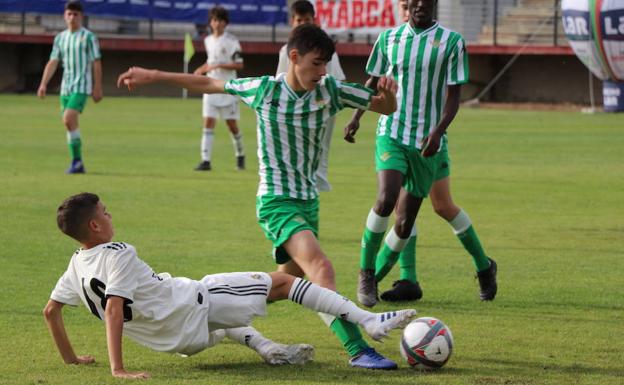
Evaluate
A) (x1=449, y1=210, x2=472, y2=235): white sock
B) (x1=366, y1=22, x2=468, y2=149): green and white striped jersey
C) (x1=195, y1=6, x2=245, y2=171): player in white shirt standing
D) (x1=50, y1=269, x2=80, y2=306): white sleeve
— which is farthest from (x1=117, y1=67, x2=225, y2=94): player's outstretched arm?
(x1=195, y1=6, x2=245, y2=171): player in white shirt standing

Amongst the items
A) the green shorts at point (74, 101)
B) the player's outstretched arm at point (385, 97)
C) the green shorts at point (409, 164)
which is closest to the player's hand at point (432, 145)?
the green shorts at point (409, 164)

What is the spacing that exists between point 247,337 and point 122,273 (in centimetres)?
87

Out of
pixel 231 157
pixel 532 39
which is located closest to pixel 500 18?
pixel 532 39

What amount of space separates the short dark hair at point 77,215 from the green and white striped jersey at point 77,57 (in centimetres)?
1133

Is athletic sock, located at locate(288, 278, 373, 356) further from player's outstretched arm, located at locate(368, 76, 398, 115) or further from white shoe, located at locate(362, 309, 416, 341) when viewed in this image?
player's outstretched arm, located at locate(368, 76, 398, 115)

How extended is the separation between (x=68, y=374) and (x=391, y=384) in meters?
1.56

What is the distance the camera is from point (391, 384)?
583cm

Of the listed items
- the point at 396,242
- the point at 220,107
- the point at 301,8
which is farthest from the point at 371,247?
the point at 220,107

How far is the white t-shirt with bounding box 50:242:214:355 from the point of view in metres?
5.87

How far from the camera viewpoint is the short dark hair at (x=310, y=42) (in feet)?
20.6

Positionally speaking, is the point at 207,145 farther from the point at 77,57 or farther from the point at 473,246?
A: the point at 473,246

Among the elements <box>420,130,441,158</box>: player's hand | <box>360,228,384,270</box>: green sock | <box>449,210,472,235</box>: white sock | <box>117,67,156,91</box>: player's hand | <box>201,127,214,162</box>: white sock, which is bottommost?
<box>201,127,214,162</box>: white sock

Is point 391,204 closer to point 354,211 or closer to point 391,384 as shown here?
point 391,384

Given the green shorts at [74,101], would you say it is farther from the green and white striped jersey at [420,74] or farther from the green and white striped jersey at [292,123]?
the green and white striped jersey at [292,123]
